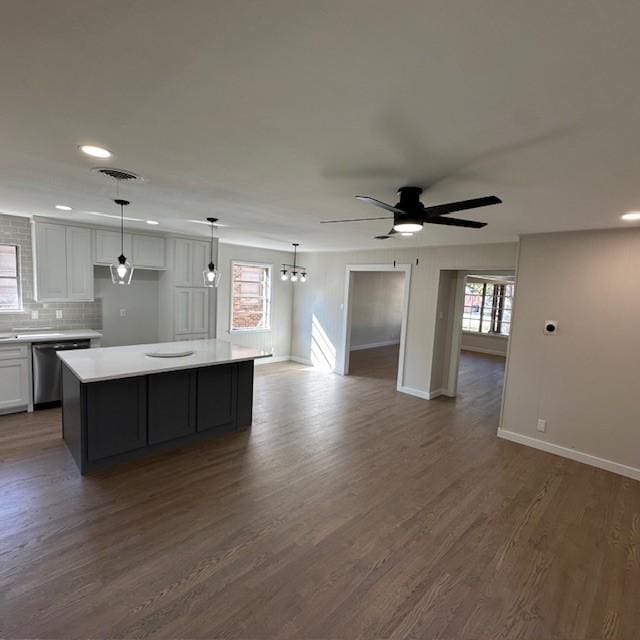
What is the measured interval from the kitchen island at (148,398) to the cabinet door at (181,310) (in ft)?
4.71

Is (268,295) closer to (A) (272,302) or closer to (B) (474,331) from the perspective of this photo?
(A) (272,302)

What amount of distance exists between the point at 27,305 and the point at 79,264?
0.85 meters

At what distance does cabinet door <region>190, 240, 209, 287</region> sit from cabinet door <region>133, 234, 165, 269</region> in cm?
45

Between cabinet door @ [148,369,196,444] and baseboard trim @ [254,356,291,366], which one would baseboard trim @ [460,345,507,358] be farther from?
cabinet door @ [148,369,196,444]

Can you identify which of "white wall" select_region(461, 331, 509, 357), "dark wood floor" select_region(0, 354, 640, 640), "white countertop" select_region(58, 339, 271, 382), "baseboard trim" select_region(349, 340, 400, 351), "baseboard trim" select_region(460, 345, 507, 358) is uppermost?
"white countertop" select_region(58, 339, 271, 382)

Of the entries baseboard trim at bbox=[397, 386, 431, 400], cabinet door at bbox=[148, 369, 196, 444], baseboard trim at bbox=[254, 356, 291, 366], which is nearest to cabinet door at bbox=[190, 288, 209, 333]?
baseboard trim at bbox=[254, 356, 291, 366]

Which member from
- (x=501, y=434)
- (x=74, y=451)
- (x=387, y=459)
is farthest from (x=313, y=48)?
(x=501, y=434)

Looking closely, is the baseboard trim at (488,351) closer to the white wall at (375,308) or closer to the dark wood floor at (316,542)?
the white wall at (375,308)

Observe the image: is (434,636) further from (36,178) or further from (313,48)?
(36,178)

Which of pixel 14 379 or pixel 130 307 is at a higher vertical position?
pixel 130 307

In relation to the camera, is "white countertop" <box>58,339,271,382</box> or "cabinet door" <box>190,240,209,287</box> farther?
"cabinet door" <box>190,240,209,287</box>

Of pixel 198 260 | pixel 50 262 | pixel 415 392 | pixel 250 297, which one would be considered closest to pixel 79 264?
pixel 50 262

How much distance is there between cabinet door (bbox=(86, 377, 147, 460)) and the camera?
10.2ft

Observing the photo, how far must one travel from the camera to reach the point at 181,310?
18.5 feet
